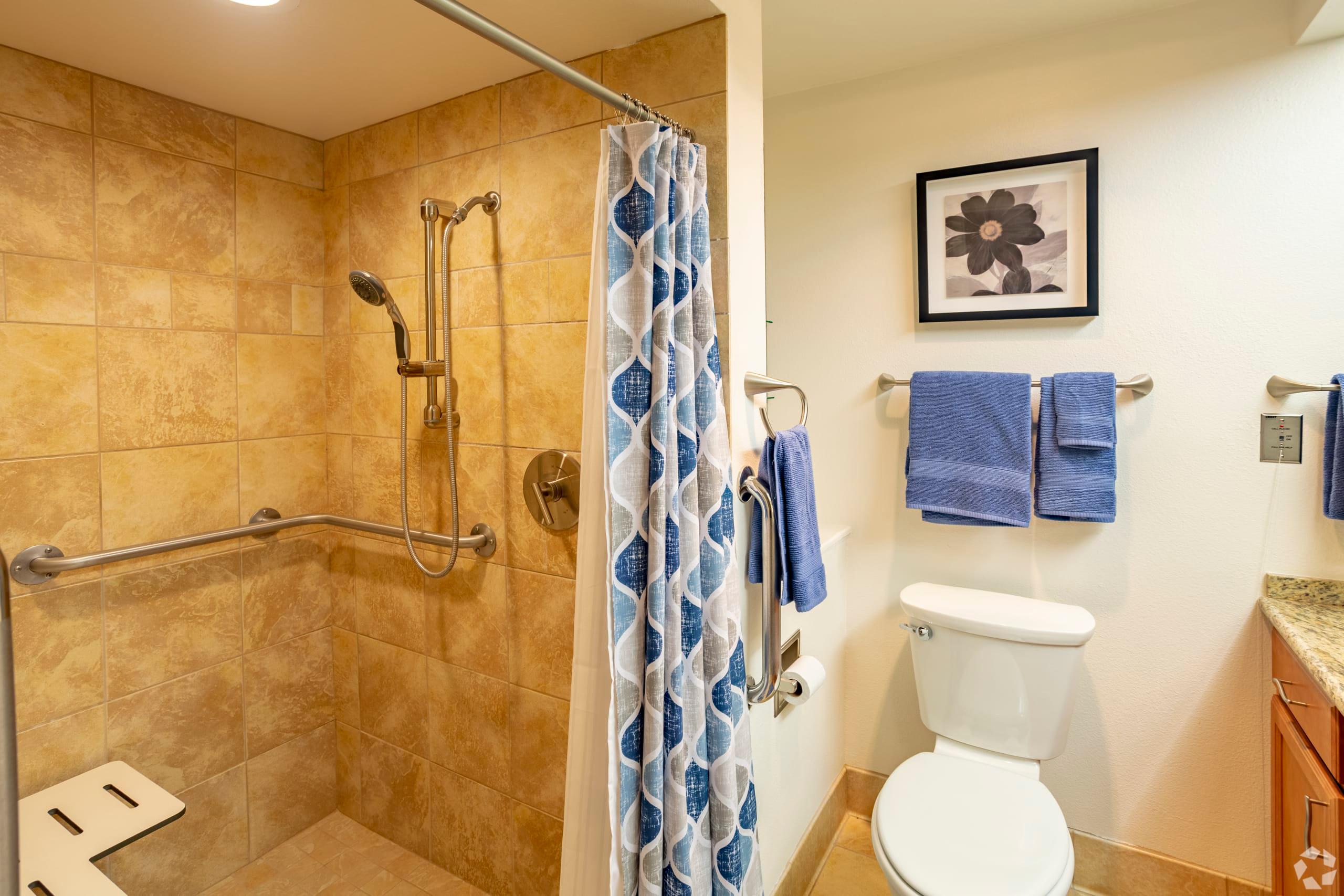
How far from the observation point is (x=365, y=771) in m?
2.16

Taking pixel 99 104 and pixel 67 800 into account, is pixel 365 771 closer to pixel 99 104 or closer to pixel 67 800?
pixel 67 800

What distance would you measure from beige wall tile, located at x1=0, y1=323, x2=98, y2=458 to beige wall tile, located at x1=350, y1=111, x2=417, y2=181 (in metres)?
0.81

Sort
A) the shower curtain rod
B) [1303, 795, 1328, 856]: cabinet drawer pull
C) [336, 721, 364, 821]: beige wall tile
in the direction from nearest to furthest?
the shower curtain rod
[1303, 795, 1328, 856]: cabinet drawer pull
[336, 721, 364, 821]: beige wall tile

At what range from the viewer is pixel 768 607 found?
144 centimetres

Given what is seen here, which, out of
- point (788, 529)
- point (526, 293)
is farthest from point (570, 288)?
point (788, 529)

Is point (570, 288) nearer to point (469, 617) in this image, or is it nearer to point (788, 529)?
point (788, 529)

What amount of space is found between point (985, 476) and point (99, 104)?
2.47 meters

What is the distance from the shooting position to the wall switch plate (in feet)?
5.40

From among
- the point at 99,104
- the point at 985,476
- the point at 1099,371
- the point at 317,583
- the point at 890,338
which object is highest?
the point at 99,104

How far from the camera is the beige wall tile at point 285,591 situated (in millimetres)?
2004

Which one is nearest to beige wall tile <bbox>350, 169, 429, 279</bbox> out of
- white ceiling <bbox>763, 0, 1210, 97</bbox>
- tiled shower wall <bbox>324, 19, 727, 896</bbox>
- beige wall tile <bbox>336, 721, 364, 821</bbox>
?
tiled shower wall <bbox>324, 19, 727, 896</bbox>

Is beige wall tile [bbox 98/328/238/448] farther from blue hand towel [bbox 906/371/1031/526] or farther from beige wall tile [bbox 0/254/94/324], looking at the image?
blue hand towel [bbox 906/371/1031/526]

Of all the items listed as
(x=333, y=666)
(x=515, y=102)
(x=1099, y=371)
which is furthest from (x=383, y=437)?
(x=1099, y=371)

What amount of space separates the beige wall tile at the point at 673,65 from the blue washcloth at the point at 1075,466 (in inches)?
47.1
